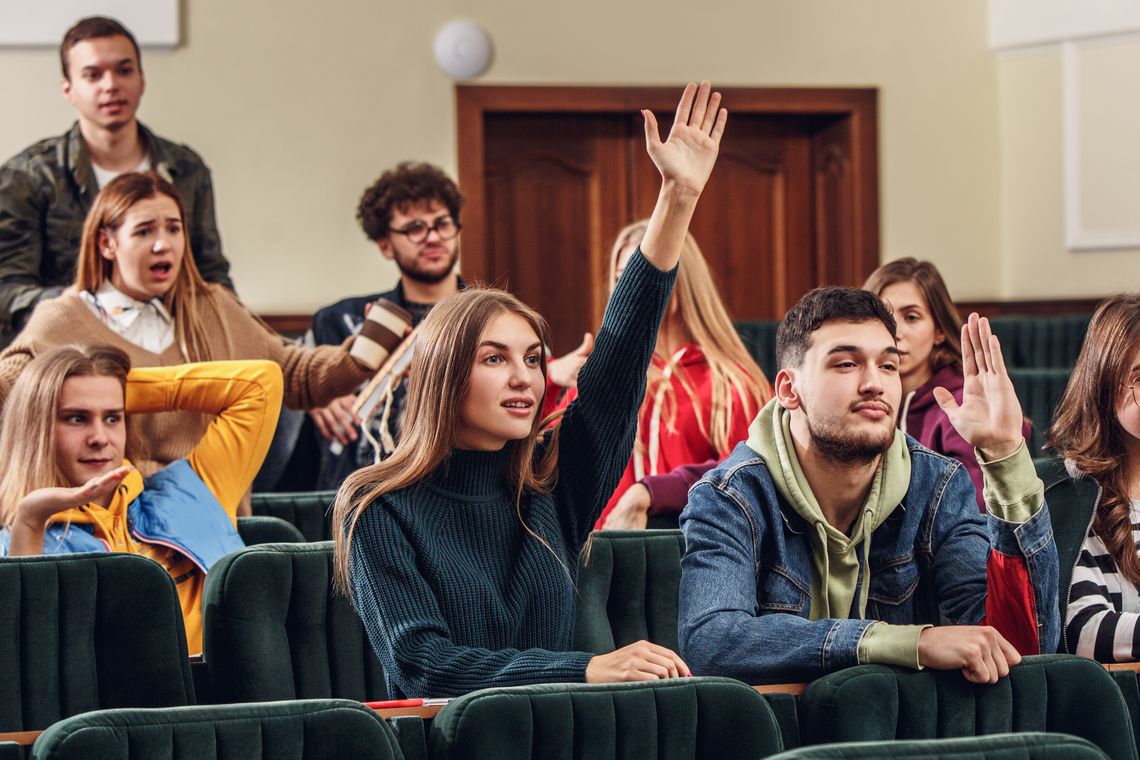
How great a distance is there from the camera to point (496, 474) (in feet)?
6.26

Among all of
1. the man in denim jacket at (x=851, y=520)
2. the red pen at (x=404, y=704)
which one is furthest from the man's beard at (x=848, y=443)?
the red pen at (x=404, y=704)

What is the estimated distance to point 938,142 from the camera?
604cm

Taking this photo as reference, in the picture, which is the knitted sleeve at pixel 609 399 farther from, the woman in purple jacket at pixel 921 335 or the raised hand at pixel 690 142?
the woman in purple jacket at pixel 921 335

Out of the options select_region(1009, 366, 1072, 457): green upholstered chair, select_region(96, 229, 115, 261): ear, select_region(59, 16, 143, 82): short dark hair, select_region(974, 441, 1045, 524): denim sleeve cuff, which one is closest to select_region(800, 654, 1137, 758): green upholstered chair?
select_region(974, 441, 1045, 524): denim sleeve cuff

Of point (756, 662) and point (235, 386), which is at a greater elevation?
point (235, 386)

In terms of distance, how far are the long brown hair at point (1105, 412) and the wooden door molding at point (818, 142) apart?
3.51m

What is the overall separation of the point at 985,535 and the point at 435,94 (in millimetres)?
3960

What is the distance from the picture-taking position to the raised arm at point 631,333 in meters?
1.88

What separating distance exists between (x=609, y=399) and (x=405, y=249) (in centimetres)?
175

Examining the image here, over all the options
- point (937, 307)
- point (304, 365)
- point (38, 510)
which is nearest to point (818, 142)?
point (937, 307)

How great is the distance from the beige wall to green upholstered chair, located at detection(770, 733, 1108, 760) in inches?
177

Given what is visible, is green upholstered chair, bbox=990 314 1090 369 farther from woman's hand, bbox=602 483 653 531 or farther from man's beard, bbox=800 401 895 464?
man's beard, bbox=800 401 895 464

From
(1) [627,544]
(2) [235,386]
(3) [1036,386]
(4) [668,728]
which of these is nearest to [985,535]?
(1) [627,544]

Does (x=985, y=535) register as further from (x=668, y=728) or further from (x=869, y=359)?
(x=668, y=728)
